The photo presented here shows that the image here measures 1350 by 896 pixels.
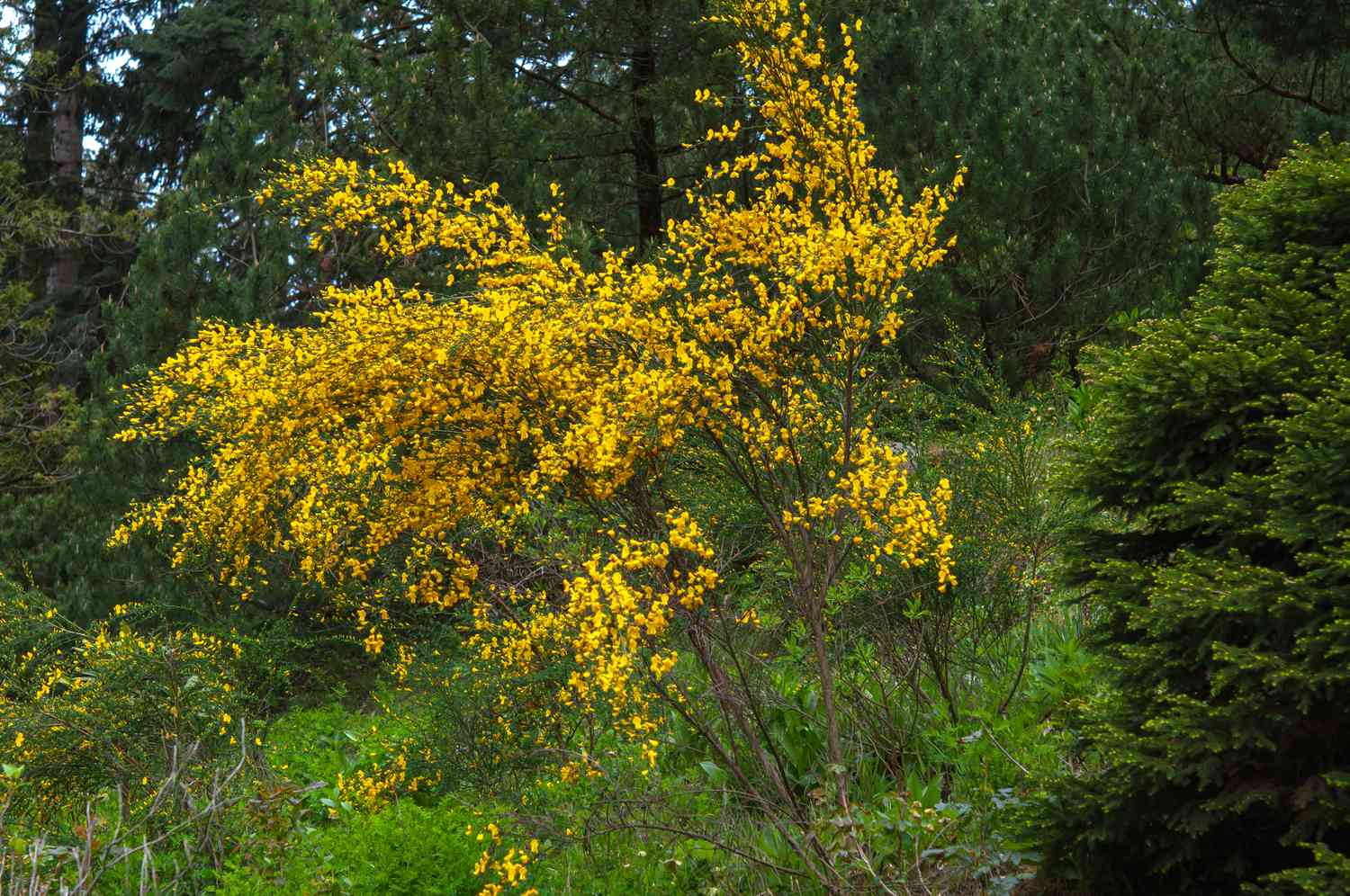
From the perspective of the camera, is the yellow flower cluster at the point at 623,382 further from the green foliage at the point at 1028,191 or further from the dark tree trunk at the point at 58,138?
the dark tree trunk at the point at 58,138

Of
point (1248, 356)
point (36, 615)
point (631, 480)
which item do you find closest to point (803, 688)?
point (631, 480)

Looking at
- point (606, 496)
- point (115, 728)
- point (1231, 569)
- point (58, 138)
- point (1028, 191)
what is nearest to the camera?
point (1231, 569)

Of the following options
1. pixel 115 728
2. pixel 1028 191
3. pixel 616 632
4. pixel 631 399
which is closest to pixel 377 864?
pixel 616 632

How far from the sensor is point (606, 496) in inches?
172

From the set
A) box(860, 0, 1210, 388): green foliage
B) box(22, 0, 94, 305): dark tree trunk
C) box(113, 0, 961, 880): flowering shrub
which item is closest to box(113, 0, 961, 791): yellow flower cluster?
box(113, 0, 961, 880): flowering shrub

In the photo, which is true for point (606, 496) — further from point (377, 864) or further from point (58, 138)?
point (58, 138)

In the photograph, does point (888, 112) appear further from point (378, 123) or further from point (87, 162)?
point (87, 162)

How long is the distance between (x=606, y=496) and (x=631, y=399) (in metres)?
0.44

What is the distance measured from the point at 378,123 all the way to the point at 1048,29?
5.41 meters

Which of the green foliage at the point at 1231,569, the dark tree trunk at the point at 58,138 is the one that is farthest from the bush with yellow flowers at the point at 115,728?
the dark tree trunk at the point at 58,138

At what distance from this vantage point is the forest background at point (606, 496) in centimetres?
440

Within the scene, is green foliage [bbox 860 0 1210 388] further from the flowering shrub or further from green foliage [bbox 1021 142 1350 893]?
green foliage [bbox 1021 142 1350 893]

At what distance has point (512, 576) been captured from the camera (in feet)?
23.0

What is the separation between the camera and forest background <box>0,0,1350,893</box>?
4.40 m
